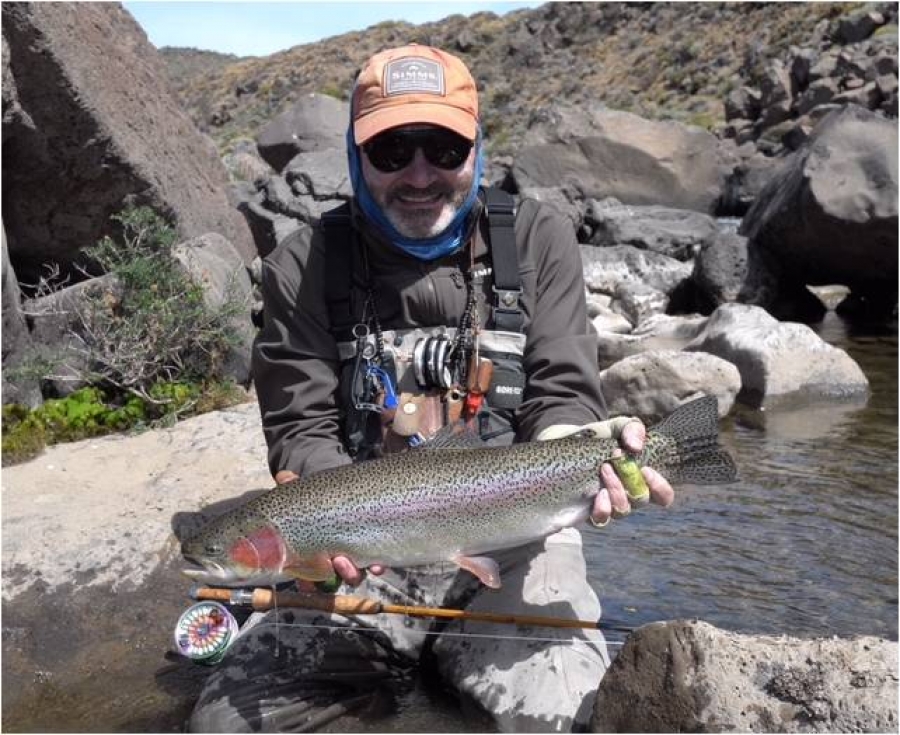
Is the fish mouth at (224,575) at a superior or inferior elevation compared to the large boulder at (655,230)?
superior

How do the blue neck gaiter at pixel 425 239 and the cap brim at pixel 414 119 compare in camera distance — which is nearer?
the cap brim at pixel 414 119

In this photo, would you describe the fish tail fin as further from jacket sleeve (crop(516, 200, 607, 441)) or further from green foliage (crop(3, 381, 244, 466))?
green foliage (crop(3, 381, 244, 466))

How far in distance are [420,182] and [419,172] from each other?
4 centimetres

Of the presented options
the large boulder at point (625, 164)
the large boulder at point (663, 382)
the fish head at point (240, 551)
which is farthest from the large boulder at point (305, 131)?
the fish head at point (240, 551)

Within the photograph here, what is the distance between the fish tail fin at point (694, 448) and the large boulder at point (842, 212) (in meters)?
12.0

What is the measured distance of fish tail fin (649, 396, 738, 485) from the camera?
11.0 ft

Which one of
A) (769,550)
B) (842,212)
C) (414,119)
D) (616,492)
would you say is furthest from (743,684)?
(842,212)

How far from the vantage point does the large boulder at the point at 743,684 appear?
2.80 meters

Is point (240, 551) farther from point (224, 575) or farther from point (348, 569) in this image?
point (348, 569)

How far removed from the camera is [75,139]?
8852mm

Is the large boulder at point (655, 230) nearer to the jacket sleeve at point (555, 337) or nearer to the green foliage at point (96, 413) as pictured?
the green foliage at point (96, 413)

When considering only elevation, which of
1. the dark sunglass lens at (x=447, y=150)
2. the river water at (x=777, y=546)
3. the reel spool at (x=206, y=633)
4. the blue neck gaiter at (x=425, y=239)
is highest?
the dark sunglass lens at (x=447, y=150)

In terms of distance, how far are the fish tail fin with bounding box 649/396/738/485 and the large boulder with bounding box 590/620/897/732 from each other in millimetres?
514

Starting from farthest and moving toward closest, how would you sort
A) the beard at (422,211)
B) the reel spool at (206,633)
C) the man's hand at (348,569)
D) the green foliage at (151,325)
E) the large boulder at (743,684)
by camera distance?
the green foliage at (151,325) → the beard at (422,211) → the reel spool at (206,633) → the man's hand at (348,569) → the large boulder at (743,684)
